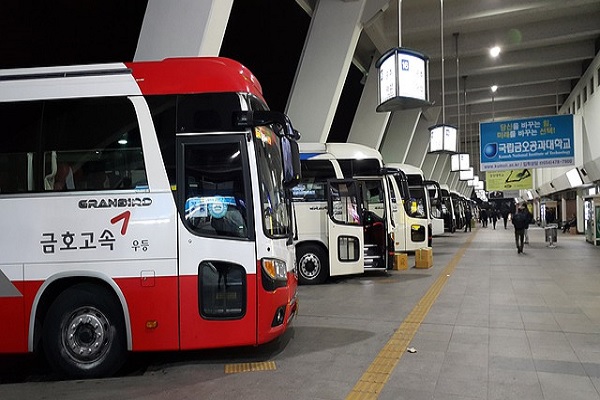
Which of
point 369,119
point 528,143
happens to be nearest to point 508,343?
point 369,119

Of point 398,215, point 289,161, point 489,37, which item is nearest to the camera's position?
point 289,161

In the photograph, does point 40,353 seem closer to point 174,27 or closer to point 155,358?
point 155,358

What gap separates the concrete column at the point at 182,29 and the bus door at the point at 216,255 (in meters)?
3.51

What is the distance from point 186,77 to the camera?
17.1 feet

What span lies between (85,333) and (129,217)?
1.28 m

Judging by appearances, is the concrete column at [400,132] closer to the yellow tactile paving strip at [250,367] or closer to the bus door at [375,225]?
the bus door at [375,225]

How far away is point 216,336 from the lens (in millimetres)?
5012

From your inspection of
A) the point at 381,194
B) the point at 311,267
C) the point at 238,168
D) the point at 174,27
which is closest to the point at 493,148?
the point at 381,194

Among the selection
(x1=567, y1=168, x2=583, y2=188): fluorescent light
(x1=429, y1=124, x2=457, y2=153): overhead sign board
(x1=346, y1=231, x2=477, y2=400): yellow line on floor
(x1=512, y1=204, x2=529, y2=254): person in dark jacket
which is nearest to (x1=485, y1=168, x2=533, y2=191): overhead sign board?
(x1=567, y1=168, x2=583, y2=188): fluorescent light

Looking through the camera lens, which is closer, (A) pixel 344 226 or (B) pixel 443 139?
(A) pixel 344 226

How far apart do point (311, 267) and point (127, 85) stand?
6.68 m

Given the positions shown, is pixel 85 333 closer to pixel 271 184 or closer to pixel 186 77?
pixel 271 184

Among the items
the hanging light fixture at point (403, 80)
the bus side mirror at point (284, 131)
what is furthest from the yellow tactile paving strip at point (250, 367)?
the hanging light fixture at point (403, 80)

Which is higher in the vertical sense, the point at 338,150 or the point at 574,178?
the point at 574,178
